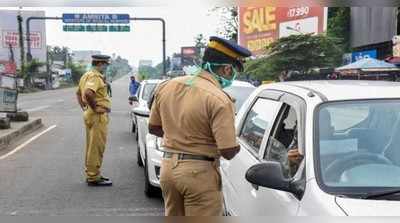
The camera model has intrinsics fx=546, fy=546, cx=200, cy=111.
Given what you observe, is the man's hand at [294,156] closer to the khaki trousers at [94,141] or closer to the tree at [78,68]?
the tree at [78,68]

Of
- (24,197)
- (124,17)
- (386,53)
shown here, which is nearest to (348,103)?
(124,17)

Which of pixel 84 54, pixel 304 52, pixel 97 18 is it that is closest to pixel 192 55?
pixel 84 54

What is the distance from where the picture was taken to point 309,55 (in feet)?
62.8

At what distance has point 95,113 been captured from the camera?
265 inches

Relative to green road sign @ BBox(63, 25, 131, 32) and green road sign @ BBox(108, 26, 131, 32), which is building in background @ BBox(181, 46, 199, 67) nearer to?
green road sign @ BBox(108, 26, 131, 32)

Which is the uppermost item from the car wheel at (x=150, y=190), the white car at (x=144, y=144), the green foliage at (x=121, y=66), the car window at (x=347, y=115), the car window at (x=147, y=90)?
the green foliage at (x=121, y=66)

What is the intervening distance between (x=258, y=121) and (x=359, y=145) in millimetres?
1032

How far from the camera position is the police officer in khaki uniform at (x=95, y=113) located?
6.57m

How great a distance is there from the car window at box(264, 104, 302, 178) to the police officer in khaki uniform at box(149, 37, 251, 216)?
46cm

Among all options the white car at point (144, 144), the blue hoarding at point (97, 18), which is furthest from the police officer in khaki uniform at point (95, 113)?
the blue hoarding at point (97, 18)

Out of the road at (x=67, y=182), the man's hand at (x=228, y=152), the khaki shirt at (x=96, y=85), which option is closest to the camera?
the man's hand at (x=228, y=152)

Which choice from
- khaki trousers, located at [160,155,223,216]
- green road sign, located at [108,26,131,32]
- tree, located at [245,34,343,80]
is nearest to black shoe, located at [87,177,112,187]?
khaki trousers, located at [160,155,223,216]

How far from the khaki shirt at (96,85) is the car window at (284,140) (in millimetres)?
3646

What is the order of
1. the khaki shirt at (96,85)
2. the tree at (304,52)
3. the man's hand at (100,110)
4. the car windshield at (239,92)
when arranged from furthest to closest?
1. the tree at (304,52)
2. the car windshield at (239,92)
3. the man's hand at (100,110)
4. the khaki shirt at (96,85)
